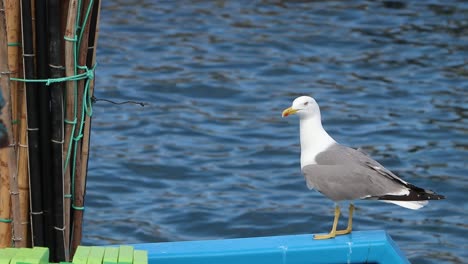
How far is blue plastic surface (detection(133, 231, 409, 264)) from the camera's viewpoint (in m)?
4.02

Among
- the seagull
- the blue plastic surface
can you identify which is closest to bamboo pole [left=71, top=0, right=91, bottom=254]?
the blue plastic surface

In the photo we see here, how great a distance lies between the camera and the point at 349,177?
4.13m

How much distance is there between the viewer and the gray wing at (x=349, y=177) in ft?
13.4

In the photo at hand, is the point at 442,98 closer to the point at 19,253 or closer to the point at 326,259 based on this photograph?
the point at 326,259

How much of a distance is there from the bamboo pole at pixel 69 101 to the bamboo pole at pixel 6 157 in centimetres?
20

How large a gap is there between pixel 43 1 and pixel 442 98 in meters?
5.41

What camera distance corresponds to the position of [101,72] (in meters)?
9.23

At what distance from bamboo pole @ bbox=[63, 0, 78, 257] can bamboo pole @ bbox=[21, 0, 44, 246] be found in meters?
0.09

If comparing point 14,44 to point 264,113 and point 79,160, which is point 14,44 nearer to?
point 79,160

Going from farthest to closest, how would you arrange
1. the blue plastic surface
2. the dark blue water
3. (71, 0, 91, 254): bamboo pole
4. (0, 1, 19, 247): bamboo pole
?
the dark blue water, the blue plastic surface, (71, 0, 91, 254): bamboo pole, (0, 1, 19, 247): bamboo pole

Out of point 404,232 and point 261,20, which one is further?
point 261,20

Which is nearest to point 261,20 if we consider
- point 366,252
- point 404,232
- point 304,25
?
point 304,25

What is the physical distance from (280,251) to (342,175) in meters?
0.37

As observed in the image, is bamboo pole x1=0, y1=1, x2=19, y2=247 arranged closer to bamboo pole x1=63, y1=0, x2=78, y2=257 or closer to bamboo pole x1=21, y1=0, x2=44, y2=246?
bamboo pole x1=21, y1=0, x2=44, y2=246
